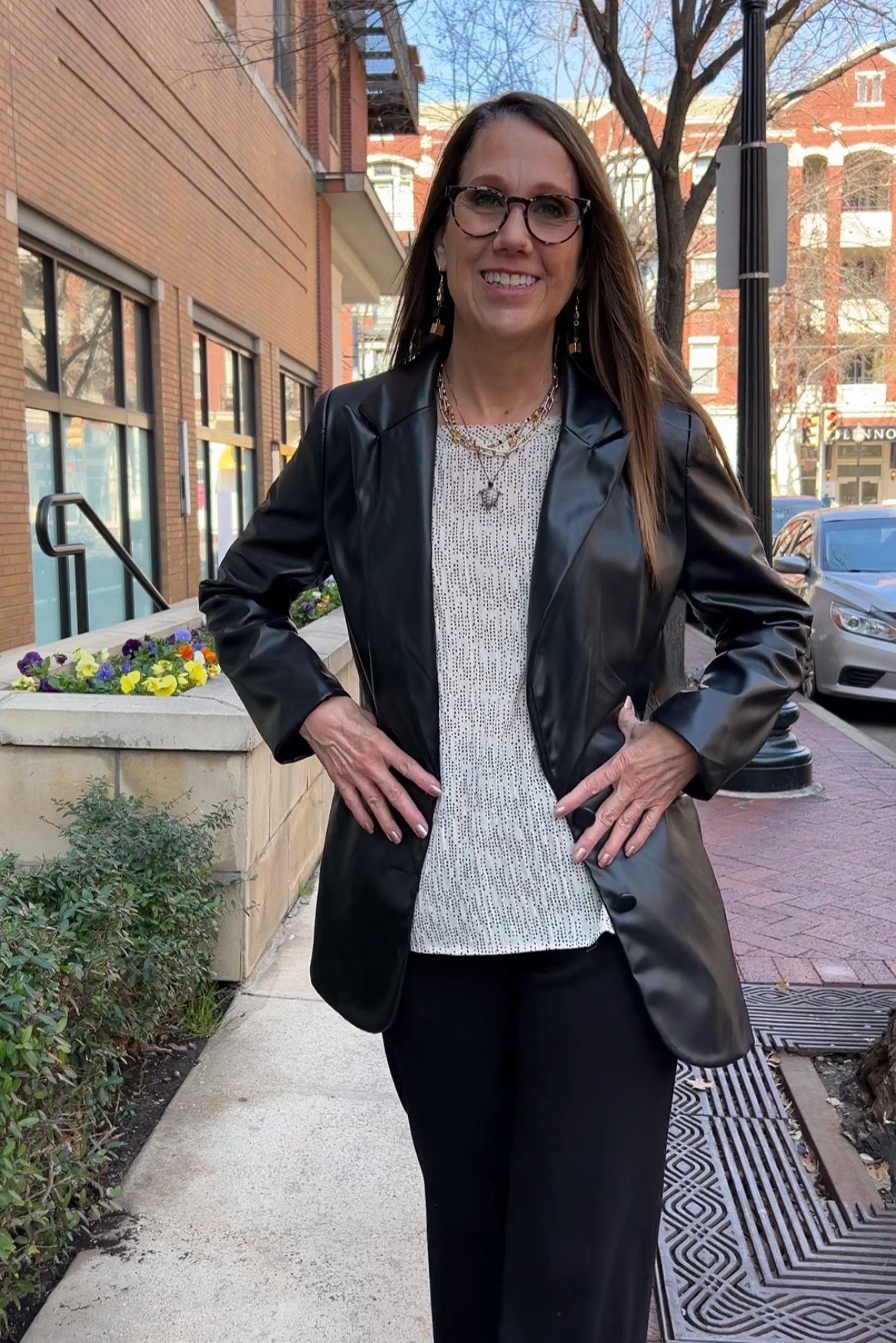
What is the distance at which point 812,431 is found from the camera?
3731 cm

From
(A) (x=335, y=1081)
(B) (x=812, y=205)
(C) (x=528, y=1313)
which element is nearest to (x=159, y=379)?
(A) (x=335, y=1081)

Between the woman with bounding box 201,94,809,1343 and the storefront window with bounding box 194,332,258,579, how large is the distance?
1070cm

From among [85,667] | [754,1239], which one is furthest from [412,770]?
[85,667]

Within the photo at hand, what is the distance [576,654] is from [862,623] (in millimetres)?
8156

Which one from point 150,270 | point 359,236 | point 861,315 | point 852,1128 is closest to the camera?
point 852,1128

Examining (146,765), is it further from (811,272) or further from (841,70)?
(811,272)

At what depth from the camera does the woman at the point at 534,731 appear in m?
1.54

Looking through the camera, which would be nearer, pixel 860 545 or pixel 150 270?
pixel 860 545

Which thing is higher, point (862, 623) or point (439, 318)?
point (439, 318)

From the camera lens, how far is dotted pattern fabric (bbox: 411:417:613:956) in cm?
155

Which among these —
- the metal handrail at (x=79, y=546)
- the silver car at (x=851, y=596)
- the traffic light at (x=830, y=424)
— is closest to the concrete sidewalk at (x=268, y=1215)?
the metal handrail at (x=79, y=546)

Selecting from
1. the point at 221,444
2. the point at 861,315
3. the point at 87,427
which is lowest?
the point at 87,427

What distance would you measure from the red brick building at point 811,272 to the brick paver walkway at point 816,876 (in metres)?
10.9

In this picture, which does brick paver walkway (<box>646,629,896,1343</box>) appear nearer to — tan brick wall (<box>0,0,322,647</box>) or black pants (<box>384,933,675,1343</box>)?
black pants (<box>384,933,675,1343</box>)
